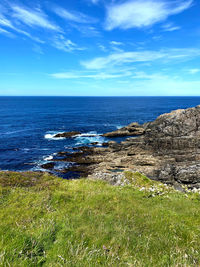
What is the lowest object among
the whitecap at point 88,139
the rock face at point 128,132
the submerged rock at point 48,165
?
the submerged rock at point 48,165

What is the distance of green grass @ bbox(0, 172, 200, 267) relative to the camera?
456 cm

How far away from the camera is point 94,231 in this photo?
5.91 meters

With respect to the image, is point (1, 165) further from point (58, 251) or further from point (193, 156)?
point (193, 156)

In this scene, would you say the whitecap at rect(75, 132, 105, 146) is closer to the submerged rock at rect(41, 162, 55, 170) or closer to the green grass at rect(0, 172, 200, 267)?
the submerged rock at rect(41, 162, 55, 170)

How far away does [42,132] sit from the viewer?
63.2 m

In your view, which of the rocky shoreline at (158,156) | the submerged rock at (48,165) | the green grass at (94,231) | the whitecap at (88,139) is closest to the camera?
the green grass at (94,231)

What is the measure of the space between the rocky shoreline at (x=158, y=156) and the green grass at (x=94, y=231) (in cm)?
1356

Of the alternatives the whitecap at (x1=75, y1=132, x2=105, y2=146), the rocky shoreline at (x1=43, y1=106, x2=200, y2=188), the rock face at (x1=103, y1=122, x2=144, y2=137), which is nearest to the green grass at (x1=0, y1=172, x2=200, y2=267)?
the rocky shoreline at (x1=43, y1=106, x2=200, y2=188)

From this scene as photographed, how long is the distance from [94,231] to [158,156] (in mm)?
32911

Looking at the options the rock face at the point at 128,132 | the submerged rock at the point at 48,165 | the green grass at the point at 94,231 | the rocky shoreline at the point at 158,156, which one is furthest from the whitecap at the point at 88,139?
the green grass at the point at 94,231

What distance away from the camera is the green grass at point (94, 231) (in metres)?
4.56

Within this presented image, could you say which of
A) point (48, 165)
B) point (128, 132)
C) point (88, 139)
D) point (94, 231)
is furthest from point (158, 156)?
point (94, 231)

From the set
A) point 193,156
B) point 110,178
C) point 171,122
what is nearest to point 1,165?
point 110,178

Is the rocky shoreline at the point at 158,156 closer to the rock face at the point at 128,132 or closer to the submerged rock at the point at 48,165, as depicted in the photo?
the submerged rock at the point at 48,165
